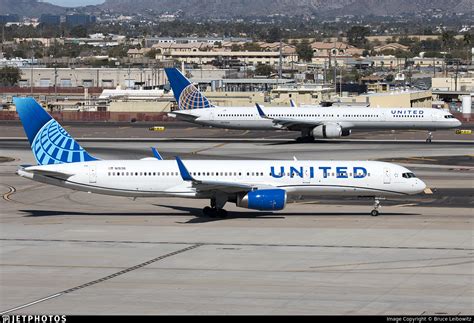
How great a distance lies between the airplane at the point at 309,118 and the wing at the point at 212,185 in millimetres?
54752

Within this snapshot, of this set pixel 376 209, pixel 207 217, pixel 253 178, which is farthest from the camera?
pixel 376 209

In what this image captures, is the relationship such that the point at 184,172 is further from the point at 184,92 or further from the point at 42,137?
the point at 184,92

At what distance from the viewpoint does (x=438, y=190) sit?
77.5m

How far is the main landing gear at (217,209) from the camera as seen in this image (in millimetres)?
64438

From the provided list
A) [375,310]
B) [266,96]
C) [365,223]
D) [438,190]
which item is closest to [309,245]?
[365,223]

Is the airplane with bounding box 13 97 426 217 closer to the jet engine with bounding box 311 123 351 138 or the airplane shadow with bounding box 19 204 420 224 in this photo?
the airplane shadow with bounding box 19 204 420 224

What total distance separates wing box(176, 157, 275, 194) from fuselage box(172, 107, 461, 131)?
5503 cm

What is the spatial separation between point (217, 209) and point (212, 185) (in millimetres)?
2333

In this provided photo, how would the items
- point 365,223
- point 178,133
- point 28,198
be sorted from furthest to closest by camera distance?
1. point 178,133
2. point 28,198
3. point 365,223

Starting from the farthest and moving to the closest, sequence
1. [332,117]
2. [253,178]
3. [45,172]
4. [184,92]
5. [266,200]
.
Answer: [184,92], [332,117], [253,178], [45,172], [266,200]

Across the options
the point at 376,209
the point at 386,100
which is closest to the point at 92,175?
the point at 376,209

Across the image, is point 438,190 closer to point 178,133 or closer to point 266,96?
point 178,133

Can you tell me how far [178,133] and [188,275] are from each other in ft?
290

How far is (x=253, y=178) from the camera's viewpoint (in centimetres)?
6450
